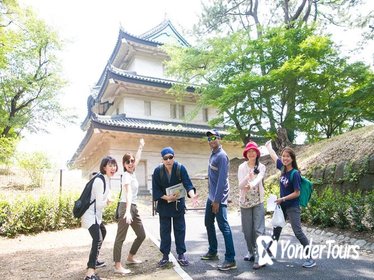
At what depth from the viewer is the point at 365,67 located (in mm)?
13688

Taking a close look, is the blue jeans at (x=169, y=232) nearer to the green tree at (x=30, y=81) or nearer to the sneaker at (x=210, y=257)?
the sneaker at (x=210, y=257)

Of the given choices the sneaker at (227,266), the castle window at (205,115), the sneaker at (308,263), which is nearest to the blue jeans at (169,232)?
the sneaker at (227,266)

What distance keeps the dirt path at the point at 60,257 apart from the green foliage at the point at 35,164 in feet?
21.0

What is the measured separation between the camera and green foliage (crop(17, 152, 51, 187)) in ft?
46.9

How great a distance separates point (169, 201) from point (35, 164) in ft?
38.9

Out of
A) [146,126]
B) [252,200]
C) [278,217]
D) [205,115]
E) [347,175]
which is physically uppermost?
[205,115]

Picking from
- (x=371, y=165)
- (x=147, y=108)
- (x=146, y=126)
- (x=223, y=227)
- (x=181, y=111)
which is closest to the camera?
(x=223, y=227)

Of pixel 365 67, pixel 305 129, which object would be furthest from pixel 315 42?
pixel 305 129

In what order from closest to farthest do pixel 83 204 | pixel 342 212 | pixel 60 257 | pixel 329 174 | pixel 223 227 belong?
1. pixel 83 204
2. pixel 223 227
3. pixel 60 257
4. pixel 342 212
5. pixel 329 174

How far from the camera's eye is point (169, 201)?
4.75 metres

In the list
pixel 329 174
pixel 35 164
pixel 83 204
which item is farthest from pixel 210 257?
pixel 35 164

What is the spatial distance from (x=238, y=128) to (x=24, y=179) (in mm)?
11650

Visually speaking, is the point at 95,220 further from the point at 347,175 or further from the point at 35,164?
the point at 35,164

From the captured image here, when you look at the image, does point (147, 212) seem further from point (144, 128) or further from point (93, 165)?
point (93, 165)
